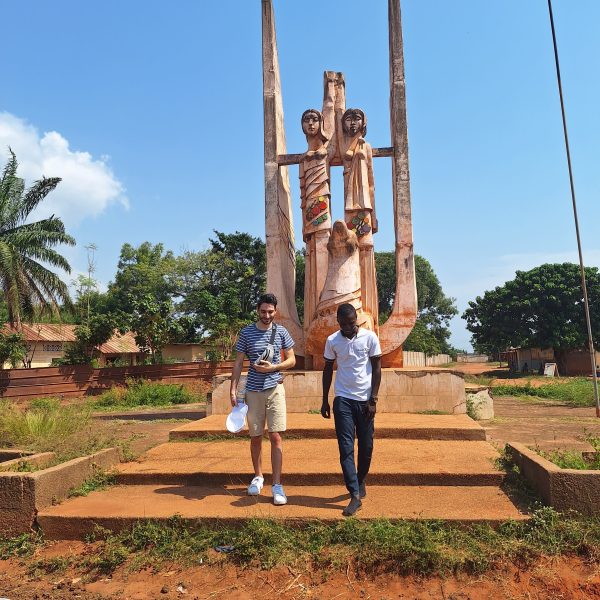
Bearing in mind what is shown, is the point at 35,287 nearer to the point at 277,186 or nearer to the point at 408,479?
the point at 277,186

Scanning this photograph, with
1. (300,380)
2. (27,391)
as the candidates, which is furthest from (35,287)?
(300,380)

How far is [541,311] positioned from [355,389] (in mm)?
26527

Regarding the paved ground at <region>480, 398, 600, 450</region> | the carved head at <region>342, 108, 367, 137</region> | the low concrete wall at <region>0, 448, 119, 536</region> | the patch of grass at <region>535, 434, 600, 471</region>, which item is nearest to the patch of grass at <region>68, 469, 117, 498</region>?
the low concrete wall at <region>0, 448, 119, 536</region>

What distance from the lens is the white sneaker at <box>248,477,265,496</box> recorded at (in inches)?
158

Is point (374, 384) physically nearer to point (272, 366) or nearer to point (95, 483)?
point (272, 366)

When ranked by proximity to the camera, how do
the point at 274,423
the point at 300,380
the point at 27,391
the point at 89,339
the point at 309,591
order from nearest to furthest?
1. the point at 309,591
2. the point at 274,423
3. the point at 300,380
4. the point at 27,391
5. the point at 89,339

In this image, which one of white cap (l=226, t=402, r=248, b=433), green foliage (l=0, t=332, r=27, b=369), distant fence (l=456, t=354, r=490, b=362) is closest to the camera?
white cap (l=226, t=402, r=248, b=433)

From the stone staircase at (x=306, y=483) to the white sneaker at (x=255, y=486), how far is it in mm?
50

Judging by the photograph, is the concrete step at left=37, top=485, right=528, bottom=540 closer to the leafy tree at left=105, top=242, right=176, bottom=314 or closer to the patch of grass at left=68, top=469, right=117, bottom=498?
the patch of grass at left=68, top=469, right=117, bottom=498

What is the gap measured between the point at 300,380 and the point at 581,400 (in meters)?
10.0

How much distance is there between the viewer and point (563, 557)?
3.13m

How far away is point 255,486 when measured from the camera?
403cm

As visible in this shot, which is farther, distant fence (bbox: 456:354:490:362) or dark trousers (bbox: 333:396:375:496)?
distant fence (bbox: 456:354:490:362)

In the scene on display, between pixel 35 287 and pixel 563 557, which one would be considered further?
pixel 35 287
